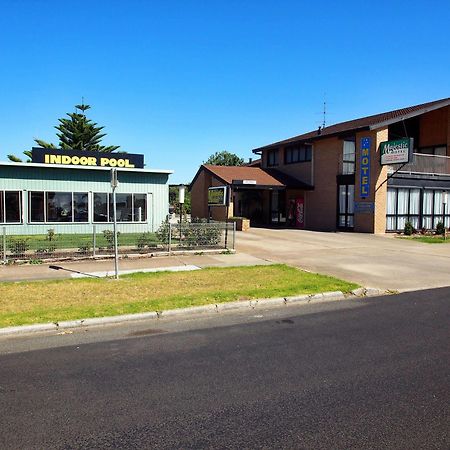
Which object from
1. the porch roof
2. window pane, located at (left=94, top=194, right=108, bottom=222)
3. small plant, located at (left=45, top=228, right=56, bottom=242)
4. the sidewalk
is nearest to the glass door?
the porch roof

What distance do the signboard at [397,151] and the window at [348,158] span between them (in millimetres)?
3198

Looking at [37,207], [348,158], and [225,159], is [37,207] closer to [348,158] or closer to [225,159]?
[348,158]

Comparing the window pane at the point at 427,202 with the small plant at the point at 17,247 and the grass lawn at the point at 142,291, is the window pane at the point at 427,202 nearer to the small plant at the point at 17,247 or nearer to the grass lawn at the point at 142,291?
the grass lawn at the point at 142,291

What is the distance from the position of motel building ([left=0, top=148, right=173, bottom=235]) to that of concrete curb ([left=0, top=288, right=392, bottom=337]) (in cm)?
1457

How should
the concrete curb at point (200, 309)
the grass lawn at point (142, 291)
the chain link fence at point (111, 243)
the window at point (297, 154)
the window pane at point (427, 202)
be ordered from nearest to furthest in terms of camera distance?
the concrete curb at point (200, 309) → the grass lawn at point (142, 291) → the chain link fence at point (111, 243) → the window pane at point (427, 202) → the window at point (297, 154)

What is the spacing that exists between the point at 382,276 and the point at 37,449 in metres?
9.88

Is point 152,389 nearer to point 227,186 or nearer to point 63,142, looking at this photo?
point 227,186

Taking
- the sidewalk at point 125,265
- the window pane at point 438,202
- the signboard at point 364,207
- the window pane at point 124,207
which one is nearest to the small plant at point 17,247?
the sidewalk at point 125,265

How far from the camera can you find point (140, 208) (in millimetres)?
22469

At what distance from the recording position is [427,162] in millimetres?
27953

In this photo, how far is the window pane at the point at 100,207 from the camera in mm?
21578

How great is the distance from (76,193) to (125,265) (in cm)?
1019

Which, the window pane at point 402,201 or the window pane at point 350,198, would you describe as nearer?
the window pane at point 402,201

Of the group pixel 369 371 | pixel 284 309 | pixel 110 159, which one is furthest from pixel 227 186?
pixel 369 371
